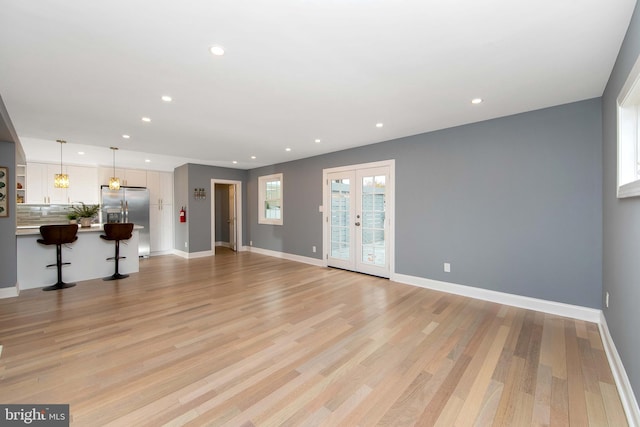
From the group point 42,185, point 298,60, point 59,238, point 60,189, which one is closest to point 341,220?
point 298,60

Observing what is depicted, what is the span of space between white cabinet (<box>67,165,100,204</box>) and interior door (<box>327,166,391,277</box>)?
595 cm

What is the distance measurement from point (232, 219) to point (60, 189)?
4.01 meters

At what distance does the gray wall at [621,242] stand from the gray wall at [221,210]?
338 inches

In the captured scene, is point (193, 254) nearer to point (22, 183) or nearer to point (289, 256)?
point (289, 256)

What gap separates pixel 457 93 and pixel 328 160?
3149 millimetres

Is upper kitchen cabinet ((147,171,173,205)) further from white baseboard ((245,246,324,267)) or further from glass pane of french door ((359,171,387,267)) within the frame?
glass pane of french door ((359,171,387,267))

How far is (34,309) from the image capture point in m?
3.25

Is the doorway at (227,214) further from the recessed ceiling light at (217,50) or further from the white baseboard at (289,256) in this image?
the recessed ceiling light at (217,50)

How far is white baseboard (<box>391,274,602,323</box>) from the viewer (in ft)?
9.61

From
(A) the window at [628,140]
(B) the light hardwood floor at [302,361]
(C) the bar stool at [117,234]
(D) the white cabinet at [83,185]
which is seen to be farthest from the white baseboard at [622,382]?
(D) the white cabinet at [83,185]

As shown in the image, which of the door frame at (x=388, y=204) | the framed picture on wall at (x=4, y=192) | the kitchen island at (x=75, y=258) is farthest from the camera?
the door frame at (x=388, y=204)

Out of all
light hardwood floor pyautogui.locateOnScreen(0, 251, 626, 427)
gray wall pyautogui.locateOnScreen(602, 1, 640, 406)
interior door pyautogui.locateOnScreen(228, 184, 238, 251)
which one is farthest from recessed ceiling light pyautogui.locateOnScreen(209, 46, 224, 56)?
interior door pyautogui.locateOnScreen(228, 184, 238, 251)

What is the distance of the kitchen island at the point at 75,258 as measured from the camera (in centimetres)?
407

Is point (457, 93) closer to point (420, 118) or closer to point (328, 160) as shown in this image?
point (420, 118)
